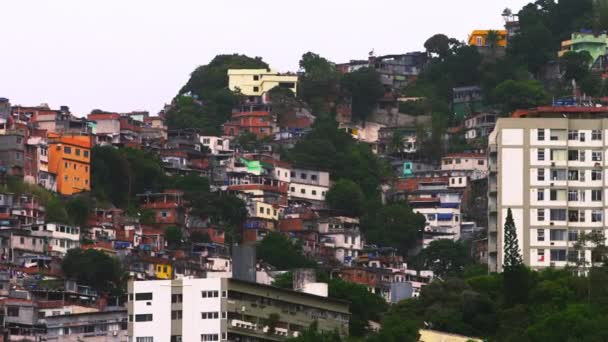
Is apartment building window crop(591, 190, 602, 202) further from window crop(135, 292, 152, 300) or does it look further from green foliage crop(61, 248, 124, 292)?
green foliage crop(61, 248, 124, 292)

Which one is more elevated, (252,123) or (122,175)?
(252,123)

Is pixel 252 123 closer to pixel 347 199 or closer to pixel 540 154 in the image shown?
pixel 347 199

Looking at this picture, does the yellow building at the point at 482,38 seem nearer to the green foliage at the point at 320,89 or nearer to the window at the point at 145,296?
the green foliage at the point at 320,89

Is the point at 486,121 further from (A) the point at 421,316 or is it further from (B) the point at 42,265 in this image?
(A) the point at 421,316

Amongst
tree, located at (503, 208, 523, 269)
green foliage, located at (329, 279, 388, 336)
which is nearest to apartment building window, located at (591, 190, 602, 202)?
tree, located at (503, 208, 523, 269)

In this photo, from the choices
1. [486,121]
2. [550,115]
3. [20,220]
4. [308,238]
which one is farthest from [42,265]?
[486,121]

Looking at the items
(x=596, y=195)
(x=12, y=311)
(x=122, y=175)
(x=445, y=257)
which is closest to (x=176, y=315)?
(x=596, y=195)
